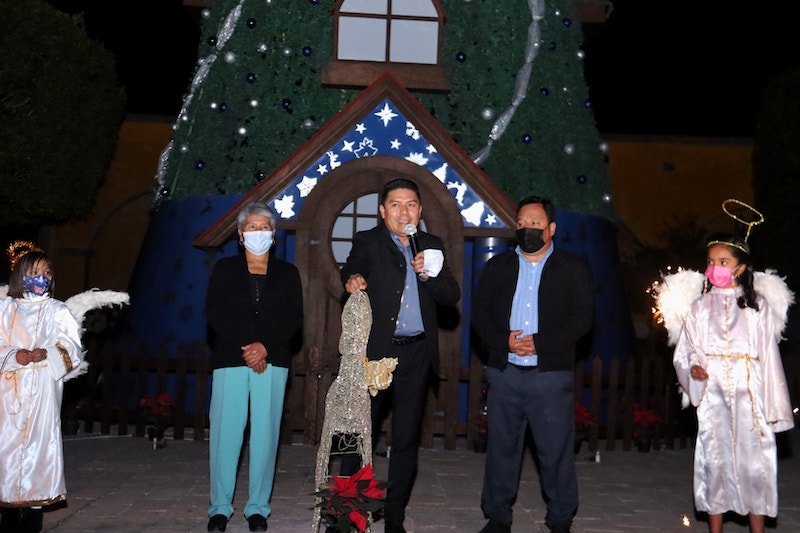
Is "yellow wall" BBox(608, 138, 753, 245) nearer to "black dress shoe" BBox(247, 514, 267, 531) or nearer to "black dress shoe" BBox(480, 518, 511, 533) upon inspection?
"black dress shoe" BBox(480, 518, 511, 533)

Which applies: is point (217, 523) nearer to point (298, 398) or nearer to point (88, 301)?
point (88, 301)

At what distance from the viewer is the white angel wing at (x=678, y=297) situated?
249 inches

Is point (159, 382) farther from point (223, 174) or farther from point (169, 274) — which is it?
point (223, 174)

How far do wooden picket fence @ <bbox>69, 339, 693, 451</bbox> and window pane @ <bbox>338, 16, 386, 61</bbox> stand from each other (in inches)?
160

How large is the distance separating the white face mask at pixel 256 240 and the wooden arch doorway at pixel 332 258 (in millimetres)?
3757

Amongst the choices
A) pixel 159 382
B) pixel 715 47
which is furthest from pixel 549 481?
pixel 715 47

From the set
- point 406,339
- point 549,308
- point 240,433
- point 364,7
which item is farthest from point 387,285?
point 364,7

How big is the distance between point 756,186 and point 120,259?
1244 cm

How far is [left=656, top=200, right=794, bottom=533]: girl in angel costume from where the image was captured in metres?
5.93

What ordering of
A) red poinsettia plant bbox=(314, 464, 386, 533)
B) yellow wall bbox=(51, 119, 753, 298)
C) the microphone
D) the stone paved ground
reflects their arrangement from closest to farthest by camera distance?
red poinsettia plant bbox=(314, 464, 386, 533) < the microphone < the stone paved ground < yellow wall bbox=(51, 119, 753, 298)

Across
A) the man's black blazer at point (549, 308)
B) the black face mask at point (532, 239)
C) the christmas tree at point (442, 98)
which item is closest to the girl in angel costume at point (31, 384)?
the man's black blazer at point (549, 308)

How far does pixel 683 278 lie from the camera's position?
251 inches

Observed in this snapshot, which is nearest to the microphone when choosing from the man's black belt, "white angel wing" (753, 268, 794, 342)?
the man's black belt

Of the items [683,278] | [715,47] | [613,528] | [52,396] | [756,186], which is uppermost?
[715,47]
